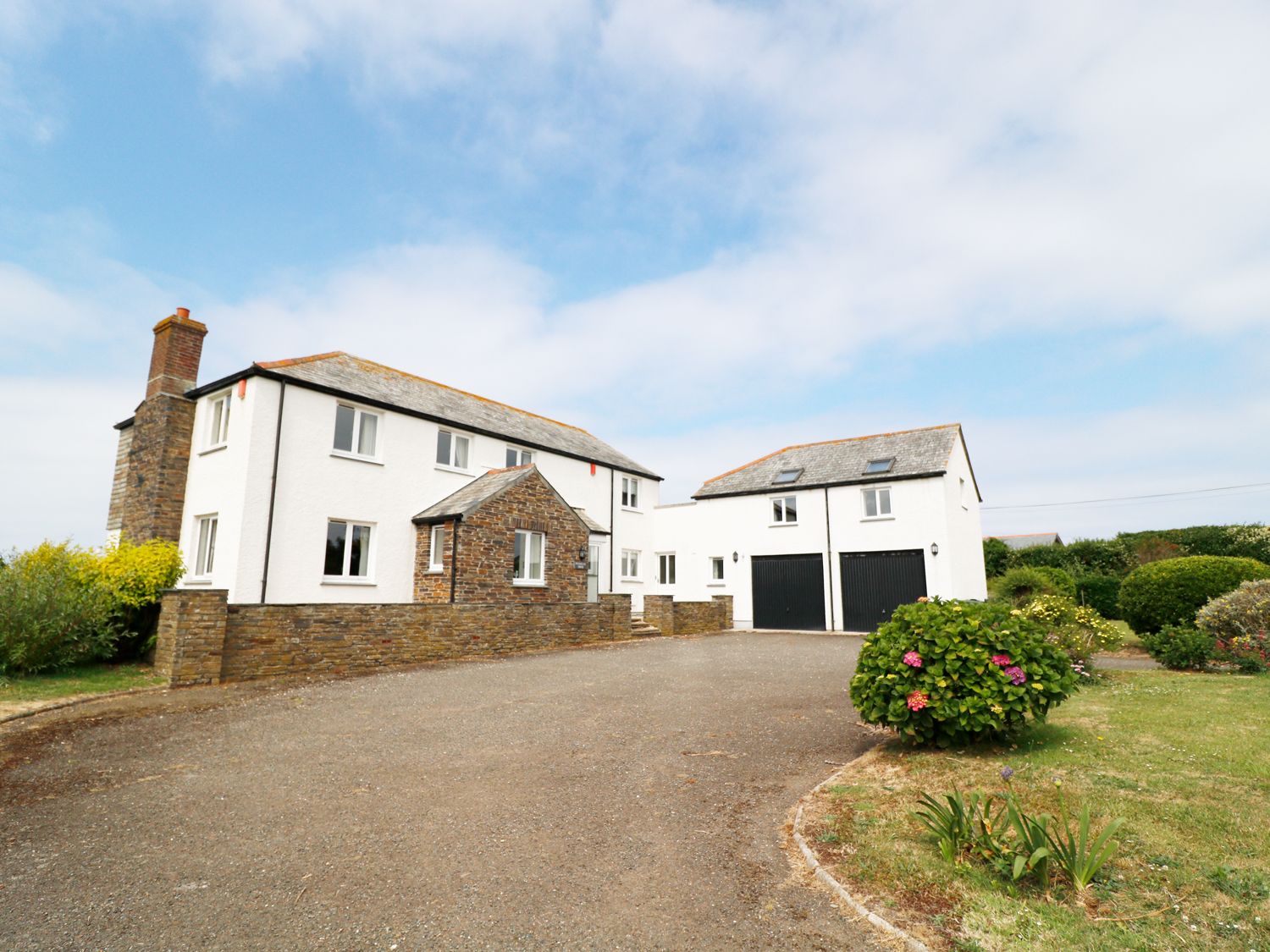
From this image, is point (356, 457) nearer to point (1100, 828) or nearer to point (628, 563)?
point (628, 563)

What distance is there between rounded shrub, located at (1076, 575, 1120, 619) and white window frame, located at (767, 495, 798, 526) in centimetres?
1119

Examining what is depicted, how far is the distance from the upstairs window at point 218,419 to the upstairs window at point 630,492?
1492 cm

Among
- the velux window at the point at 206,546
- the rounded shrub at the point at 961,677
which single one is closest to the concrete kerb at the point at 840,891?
the rounded shrub at the point at 961,677

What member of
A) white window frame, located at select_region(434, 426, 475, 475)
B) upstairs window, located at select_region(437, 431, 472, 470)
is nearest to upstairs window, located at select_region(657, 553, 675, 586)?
white window frame, located at select_region(434, 426, 475, 475)

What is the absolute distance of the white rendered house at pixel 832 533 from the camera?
2358cm

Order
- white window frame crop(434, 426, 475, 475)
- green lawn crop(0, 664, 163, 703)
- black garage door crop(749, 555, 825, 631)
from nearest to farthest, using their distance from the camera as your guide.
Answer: green lawn crop(0, 664, 163, 703)
white window frame crop(434, 426, 475, 475)
black garage door crop(749, 555, 825, 631)

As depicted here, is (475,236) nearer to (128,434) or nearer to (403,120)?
(403,120)

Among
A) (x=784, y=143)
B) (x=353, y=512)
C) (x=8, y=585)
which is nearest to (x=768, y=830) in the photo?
(x=784, y=143)

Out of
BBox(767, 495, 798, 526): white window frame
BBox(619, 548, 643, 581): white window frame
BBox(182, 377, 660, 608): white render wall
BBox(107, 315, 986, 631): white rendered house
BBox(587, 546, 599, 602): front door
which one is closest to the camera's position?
BBox(182, 377, 660, 608): white render wall

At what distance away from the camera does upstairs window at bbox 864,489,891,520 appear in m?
24.4

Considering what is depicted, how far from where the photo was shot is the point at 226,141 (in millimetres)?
11141

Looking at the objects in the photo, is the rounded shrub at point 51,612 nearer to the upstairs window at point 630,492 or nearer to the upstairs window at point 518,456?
the upstairs window at point 518,456

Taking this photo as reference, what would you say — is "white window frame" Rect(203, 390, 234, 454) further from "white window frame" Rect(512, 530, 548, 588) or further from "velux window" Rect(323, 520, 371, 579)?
"white window frame" Rect(512, 530, 548, 588)

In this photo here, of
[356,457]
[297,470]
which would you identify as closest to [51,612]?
[297,470]
